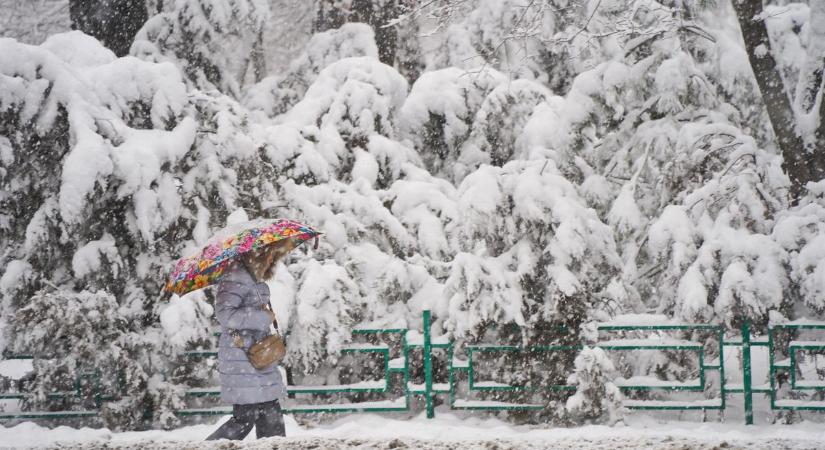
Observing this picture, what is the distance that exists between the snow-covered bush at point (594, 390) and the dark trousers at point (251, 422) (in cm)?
275

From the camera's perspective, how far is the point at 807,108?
7.59 m

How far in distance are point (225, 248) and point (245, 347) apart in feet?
2.17

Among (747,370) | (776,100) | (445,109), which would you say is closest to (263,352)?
(747,370)

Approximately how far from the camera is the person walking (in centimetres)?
529

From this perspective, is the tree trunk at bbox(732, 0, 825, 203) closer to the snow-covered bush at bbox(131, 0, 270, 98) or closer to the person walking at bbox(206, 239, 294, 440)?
the person walking at bbox(206, 239, 294, 440)

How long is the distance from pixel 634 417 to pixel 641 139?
311cm

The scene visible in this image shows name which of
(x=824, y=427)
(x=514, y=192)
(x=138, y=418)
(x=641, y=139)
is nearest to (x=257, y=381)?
(x=138, y=418)

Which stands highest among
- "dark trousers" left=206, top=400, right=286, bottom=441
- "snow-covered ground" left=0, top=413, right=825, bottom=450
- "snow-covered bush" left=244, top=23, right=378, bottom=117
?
"snow-covered bush" left=244, top=23, right=378, bottom=117


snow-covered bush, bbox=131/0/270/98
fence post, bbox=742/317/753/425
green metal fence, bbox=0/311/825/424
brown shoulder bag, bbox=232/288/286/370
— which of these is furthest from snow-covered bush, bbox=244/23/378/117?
brown shoulder bag, bbox=232/288/286/370

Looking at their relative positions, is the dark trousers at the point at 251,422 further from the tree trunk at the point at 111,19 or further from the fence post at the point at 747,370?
the tree trunk at the point at 111,19

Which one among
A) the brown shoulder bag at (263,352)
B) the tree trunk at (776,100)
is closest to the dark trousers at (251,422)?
the brown shoulder bag at (263,352)

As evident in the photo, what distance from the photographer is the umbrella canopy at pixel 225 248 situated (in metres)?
5.32

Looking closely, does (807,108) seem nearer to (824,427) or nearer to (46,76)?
(824,427)

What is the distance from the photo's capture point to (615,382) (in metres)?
7.33
